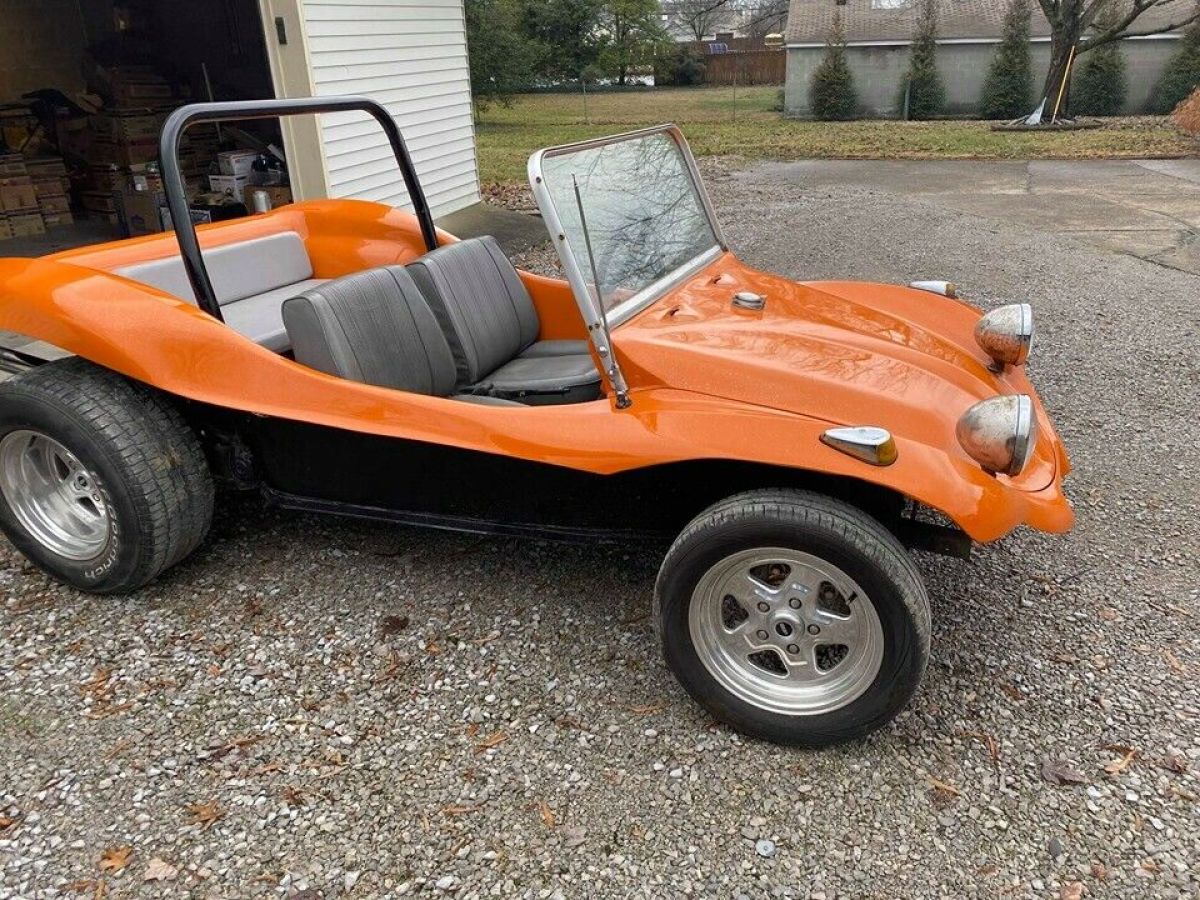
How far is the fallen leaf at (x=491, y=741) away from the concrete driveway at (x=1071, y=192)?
7407 millimetres

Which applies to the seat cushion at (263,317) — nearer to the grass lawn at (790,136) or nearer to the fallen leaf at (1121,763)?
the fallen leaf at (1121,763)

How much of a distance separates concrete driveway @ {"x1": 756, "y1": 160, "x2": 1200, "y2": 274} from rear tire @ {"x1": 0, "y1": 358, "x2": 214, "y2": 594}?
7760mm

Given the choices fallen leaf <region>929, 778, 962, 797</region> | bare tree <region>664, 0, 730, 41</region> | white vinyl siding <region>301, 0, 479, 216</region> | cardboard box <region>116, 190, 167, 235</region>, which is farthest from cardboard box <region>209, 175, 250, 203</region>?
bare tree <region>664, 0, 730, 41</region>

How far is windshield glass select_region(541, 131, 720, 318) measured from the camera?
8.46ft

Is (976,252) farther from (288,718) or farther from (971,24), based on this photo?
(971,24)

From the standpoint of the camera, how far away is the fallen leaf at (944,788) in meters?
2.19

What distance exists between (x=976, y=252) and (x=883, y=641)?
22.5ft

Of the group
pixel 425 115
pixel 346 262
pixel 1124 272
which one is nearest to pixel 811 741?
pixel 346 262

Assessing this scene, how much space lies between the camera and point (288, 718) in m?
2.46

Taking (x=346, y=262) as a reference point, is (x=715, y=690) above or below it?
below

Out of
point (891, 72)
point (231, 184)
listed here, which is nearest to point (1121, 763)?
point (231, 184)

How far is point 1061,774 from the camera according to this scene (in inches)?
88.0

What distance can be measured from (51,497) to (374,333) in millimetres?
1287

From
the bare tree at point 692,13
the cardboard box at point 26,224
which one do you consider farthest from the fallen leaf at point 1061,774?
the bare tree at point 692,13
